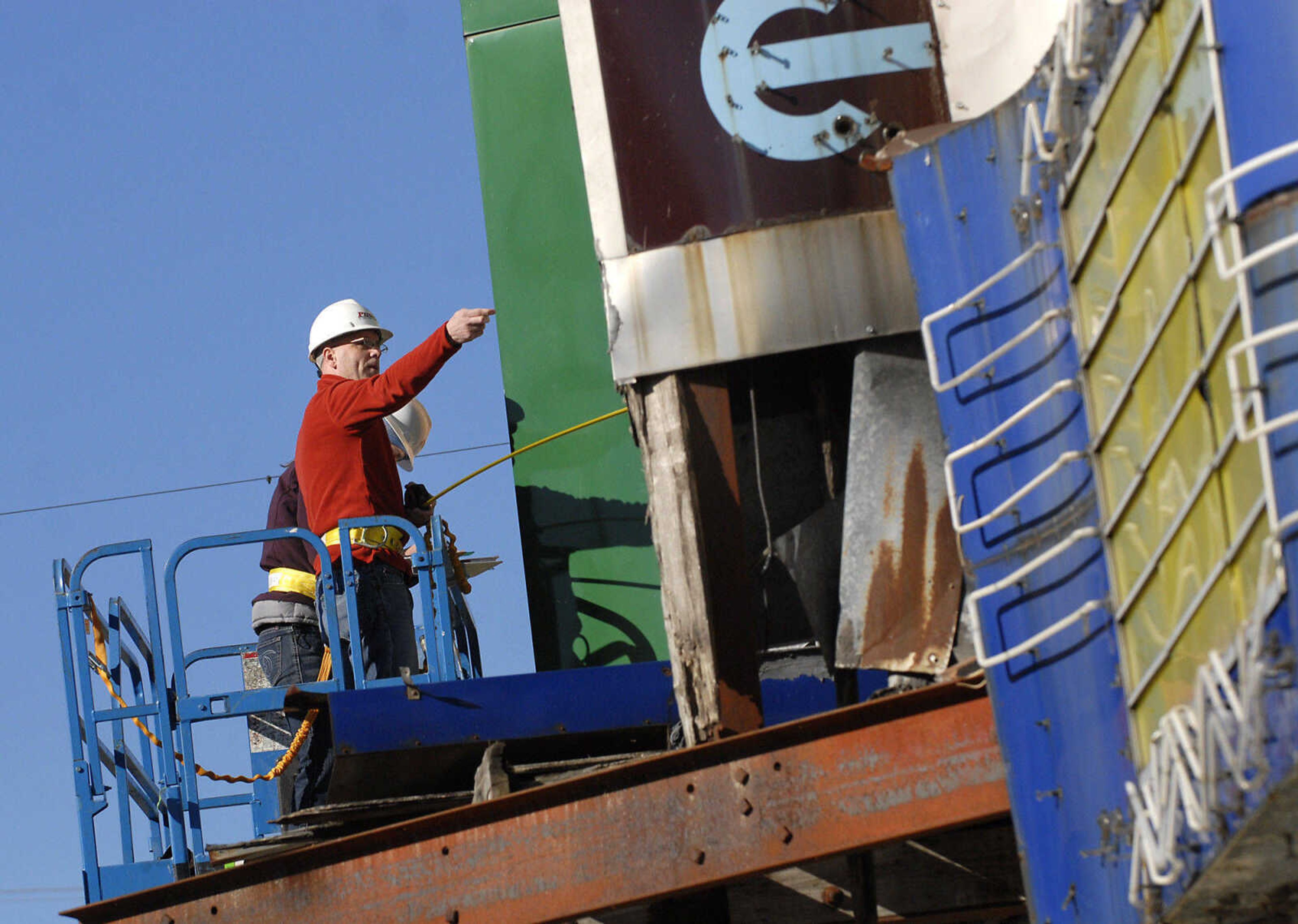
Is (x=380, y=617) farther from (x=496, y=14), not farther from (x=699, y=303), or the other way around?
(x=496, y=14)

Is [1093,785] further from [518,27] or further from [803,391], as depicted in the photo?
[518,27]

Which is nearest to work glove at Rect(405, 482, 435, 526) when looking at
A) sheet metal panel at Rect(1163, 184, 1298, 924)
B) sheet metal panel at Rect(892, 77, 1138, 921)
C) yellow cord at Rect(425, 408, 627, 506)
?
yellow cord at Rect(425, 408, 627, 506)

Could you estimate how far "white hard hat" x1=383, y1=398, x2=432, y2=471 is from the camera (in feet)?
40.5

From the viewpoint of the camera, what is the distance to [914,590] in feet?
24.0

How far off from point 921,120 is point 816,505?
1753 millimetres

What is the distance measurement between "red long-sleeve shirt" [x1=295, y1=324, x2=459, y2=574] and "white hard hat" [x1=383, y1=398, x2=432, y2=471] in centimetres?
223

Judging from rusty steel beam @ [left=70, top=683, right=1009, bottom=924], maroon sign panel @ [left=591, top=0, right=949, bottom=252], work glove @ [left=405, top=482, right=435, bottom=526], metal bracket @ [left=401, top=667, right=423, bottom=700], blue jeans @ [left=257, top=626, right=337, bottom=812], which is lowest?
rusty steel beam @ [left=70, top=683, right=1009, bottom=924]

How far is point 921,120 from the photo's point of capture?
7809 mm

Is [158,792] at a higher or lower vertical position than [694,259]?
lower

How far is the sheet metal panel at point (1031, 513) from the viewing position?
19.1 feet

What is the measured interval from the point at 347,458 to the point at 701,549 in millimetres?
2923

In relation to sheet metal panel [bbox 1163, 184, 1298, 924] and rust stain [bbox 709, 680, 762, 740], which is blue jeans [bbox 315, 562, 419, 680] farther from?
sheet metal panel [bbox 1163, 184, 1298, 924]

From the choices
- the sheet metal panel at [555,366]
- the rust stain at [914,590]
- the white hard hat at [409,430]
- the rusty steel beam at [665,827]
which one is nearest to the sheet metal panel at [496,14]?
the sheet metal panel at [555,366]

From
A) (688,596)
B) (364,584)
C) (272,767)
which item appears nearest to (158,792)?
(272,767)
